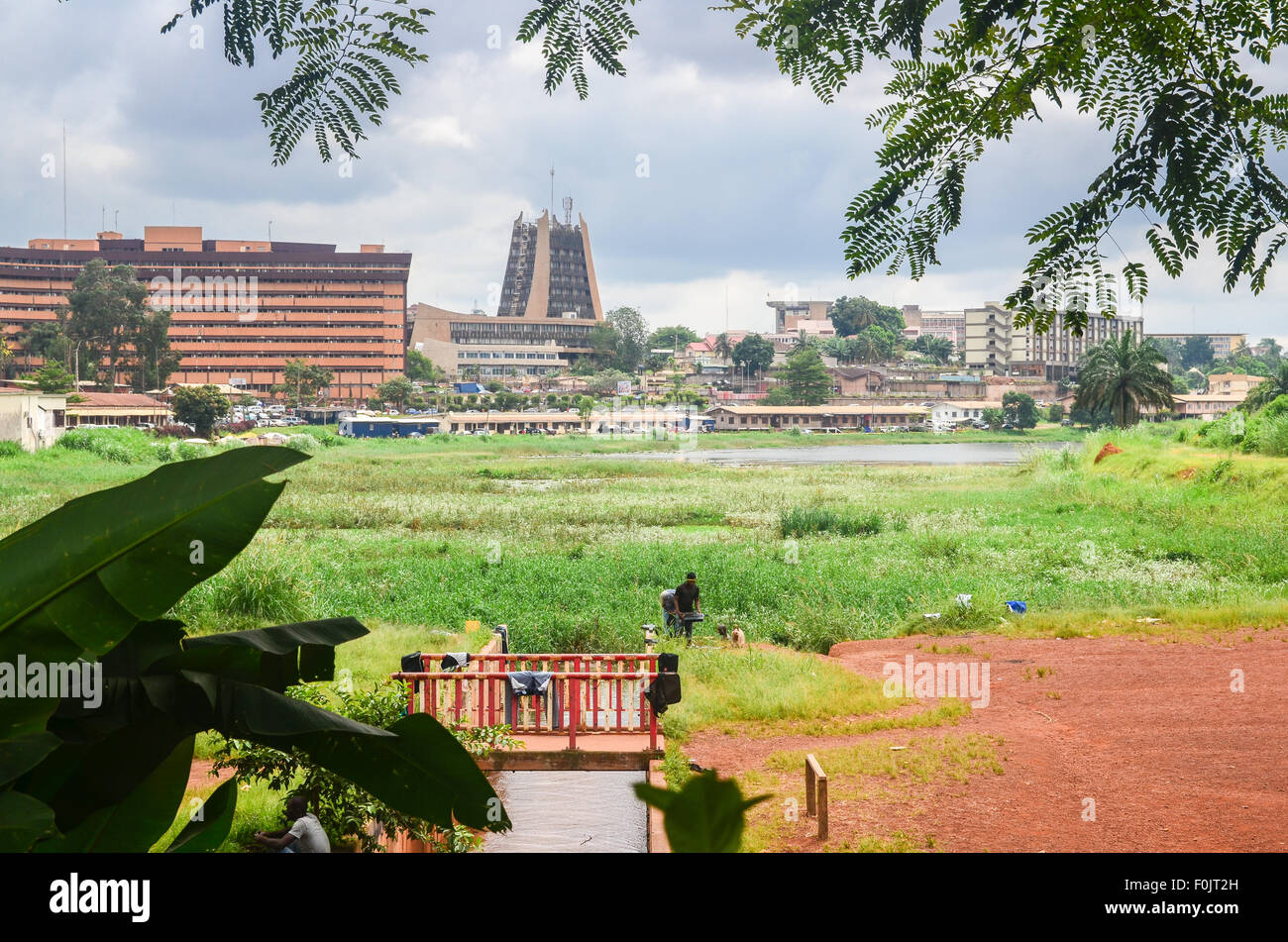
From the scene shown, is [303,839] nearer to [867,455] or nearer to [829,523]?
[829,523]

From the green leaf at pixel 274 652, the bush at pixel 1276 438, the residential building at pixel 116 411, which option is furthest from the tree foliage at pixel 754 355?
the green leaf at pixel 274 652

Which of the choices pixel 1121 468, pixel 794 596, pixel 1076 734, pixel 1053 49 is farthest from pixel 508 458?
pixel 1053 49

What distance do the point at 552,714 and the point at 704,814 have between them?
6953 mm

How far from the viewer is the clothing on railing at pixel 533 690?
22.7 ft

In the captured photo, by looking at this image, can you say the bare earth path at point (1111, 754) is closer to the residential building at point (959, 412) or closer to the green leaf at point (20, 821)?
Result: the green leaf at point (20, 821)

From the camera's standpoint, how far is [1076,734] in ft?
23.2

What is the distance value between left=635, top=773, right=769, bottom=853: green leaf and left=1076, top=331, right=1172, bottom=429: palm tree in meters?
39.3

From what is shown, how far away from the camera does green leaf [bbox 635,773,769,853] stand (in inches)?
17.0

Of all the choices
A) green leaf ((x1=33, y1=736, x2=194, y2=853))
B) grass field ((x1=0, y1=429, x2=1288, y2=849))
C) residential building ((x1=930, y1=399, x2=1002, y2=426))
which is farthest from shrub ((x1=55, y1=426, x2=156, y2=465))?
residential building ((x1=930, y1=399, x2=1002, y2=426))

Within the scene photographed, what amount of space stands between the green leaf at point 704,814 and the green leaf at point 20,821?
1.46ft

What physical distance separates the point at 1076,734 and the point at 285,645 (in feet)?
23.4

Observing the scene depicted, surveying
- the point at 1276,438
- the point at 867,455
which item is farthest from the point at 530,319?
the point at 1276,438
